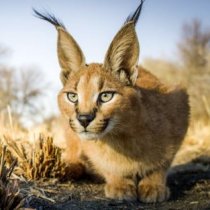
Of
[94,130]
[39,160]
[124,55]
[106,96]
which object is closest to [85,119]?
[94,130]

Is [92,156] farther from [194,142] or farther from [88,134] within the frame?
A: [194,142]

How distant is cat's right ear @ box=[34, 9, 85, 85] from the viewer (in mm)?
4590

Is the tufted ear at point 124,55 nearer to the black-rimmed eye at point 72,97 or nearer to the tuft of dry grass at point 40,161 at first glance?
the black-rimmed eye at point 72,97

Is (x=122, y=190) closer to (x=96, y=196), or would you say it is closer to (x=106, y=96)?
(x=96, y=196)

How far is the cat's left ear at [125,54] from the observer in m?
4.36

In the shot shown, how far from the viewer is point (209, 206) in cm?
409

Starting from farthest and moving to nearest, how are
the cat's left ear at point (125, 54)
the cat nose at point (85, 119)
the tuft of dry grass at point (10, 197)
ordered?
the cat's left ear at point (125, 54) < the cat nose at point (85, 119) < the tuft of dry grass at point (10, 197)

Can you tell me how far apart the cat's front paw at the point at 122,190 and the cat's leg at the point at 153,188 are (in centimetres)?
7

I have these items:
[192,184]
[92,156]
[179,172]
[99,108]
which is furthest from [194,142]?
[99,108]

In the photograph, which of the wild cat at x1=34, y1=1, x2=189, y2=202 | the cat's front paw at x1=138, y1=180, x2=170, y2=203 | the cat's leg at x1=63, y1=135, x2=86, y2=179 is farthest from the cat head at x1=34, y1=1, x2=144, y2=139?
the cat's leg at x1=63, y1=135, x2=86, y2=179

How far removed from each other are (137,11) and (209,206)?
5.56 feet

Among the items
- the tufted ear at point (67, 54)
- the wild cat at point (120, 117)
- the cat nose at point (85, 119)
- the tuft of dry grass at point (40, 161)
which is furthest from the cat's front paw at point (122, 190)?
the tufted ear at point (67, 54)

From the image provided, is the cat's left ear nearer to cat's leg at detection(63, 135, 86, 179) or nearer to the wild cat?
the wild cat

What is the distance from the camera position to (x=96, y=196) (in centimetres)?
457
